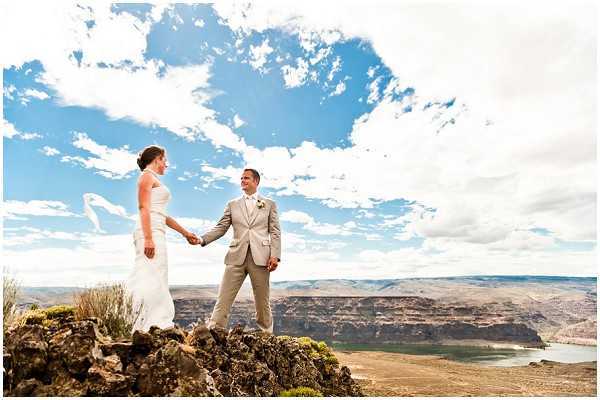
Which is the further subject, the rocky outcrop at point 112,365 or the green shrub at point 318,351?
the green shrub at point 318,351

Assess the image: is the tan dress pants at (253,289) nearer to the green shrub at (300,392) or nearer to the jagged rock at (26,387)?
the green shrub at (300,392)

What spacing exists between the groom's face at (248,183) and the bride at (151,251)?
1.44 meters

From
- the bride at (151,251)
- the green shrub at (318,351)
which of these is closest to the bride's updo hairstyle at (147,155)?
the bride at (151,251)

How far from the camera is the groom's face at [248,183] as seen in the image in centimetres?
785

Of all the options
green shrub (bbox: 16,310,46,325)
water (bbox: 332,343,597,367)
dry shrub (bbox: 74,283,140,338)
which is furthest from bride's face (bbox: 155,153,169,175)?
water (bbox: 332,343,597,367)

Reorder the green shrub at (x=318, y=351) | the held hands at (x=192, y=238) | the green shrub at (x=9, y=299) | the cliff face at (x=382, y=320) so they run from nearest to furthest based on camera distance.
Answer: the green shrub at (x=9, y=299)
the held hands at (x=192, y=238)
the green shrub at (x=318, y=351)
the cliff face at (x=382, y=320)

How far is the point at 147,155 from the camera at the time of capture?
263 inches

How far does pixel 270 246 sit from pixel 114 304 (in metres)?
2.63

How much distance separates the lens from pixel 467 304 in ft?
622

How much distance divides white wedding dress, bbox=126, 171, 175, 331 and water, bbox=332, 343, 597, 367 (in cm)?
11571

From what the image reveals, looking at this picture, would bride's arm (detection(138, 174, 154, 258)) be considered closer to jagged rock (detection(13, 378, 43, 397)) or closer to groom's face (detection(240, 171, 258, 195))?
groom's face (detection(240, 171, 258, 195))

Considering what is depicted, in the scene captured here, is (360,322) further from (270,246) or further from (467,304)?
(270,246)

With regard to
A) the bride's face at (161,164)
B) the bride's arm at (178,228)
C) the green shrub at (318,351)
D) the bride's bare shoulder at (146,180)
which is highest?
the bride's face at (161,164)

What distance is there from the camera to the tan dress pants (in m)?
7.60
